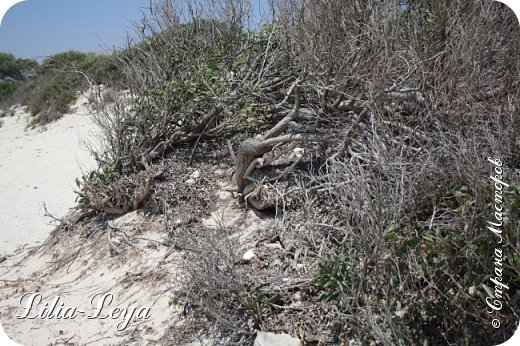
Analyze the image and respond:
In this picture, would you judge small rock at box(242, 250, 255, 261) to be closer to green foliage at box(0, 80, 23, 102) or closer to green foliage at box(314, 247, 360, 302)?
green foliage at box(314, 247, 360, 302)

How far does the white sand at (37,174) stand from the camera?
7.06m

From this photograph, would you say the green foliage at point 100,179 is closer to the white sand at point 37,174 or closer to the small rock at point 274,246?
the white sand at point 37,174

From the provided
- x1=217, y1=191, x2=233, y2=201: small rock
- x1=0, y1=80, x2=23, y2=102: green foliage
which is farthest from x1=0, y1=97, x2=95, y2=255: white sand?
x1=0, y1=80, x2=23, y2=102: green foliage

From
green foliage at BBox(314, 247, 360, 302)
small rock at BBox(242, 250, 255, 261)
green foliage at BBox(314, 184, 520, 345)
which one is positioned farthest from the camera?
small rock at BBox(242, 250, 255, 261)

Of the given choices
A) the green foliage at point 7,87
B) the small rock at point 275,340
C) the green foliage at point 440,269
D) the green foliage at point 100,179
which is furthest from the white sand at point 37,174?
the green foliage at point 7,87

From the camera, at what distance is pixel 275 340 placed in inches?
123

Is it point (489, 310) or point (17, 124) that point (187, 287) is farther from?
point (17, 124)

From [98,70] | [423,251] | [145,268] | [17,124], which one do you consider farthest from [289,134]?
[17,124]

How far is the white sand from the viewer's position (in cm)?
706

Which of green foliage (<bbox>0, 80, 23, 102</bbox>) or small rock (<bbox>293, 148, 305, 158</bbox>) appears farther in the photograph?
green foliage (<bbox>0, 80, 23, 102</bbox>)

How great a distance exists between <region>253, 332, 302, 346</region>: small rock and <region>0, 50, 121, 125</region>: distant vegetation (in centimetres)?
525

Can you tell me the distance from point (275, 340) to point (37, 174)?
8311mm

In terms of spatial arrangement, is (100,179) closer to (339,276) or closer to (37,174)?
(339,276)

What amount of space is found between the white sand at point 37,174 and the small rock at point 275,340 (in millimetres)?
4548
